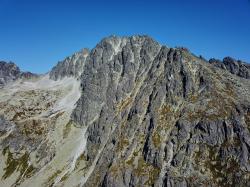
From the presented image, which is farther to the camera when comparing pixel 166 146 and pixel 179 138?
pixel 179 138

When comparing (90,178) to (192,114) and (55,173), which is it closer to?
(55,173)

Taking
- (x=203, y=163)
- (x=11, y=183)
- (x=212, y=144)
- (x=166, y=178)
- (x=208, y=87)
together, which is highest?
(x=208, y=87)

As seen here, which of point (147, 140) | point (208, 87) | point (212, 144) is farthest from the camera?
point (208, 87)

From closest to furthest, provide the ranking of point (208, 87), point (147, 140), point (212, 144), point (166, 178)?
point (166, 178)
point (212, 144)
point (147, 140)
point (208, 87)

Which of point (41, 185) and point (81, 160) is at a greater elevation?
point (81, 160)

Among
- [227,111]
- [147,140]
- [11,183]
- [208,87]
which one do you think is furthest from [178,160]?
[11,183]

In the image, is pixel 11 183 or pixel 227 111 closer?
pixel 227 111

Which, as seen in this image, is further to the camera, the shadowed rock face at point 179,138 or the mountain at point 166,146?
the mountain at point 166,146

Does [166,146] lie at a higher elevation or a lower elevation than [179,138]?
lower

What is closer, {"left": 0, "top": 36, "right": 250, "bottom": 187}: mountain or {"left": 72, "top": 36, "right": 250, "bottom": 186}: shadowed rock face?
{"left": 72, "top": 36, "right": 250, "bottom": 186}: shadowed rock face
